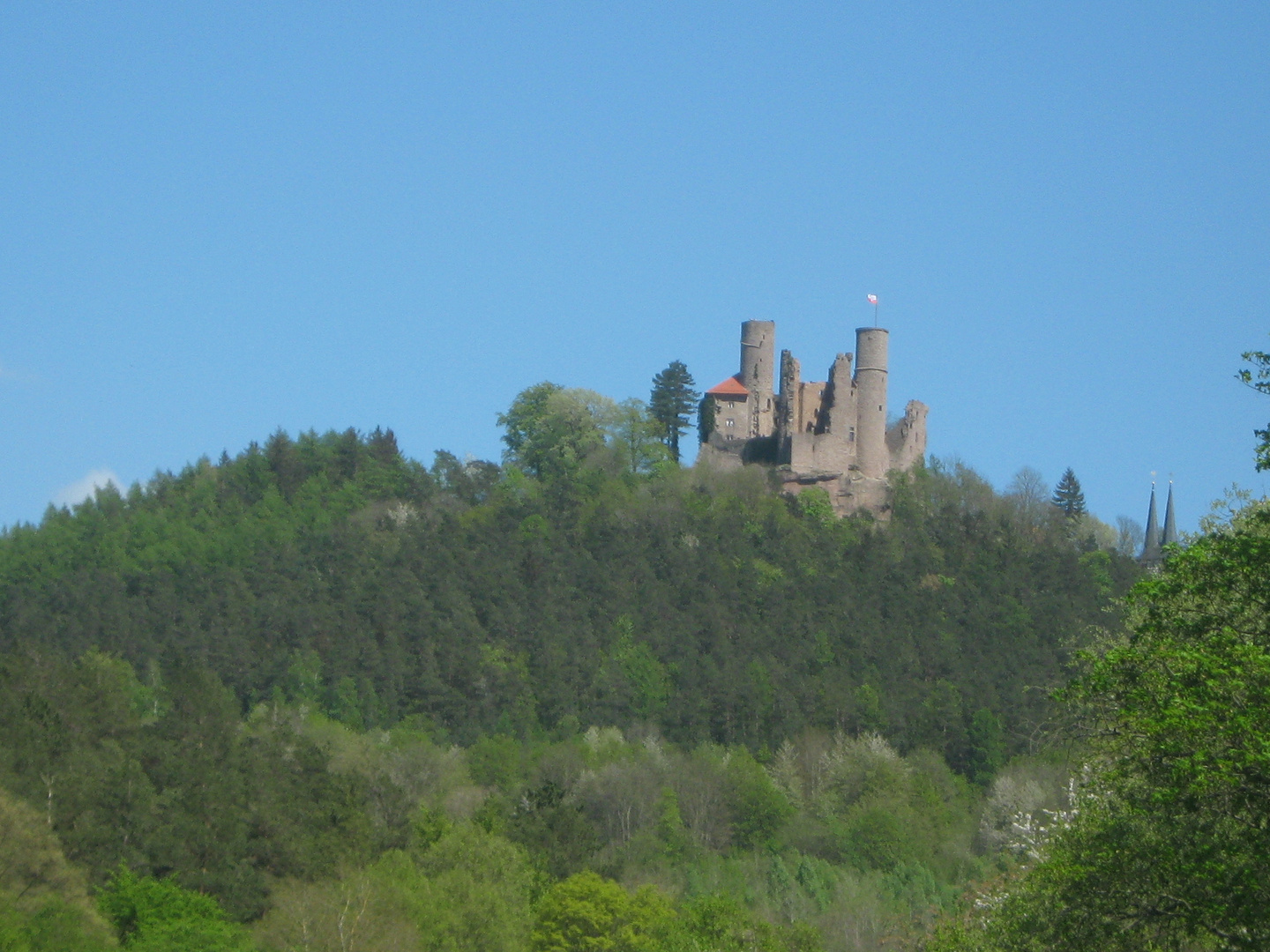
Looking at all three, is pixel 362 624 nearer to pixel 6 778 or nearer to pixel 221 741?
pixel 221 741

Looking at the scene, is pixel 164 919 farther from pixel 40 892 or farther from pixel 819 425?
pixel 819 425

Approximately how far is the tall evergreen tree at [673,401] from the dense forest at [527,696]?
2.53 meters

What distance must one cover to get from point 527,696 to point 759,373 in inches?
926

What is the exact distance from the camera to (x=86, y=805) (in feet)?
147

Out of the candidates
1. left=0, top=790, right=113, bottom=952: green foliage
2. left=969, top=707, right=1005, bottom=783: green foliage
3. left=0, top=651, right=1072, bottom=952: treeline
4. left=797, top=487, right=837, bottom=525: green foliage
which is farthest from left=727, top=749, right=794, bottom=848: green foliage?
left=0, top=790, right=113, bottom=952: green foliage

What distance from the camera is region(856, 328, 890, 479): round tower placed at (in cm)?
10300

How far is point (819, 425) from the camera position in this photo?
104 m

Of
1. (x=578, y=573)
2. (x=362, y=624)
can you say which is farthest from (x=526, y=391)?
(x=362, y=624)

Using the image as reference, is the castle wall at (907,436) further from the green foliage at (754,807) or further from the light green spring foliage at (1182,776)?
the light green spring foliage at (1182,776)

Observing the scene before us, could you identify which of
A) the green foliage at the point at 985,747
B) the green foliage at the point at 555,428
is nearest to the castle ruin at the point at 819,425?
the green foliage at the point at 555,428

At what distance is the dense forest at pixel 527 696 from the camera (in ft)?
149

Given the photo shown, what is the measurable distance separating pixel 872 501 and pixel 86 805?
215ft

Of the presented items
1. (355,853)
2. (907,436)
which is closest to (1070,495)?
(907,436)

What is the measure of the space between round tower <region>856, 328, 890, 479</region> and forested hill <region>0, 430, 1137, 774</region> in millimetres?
2855
